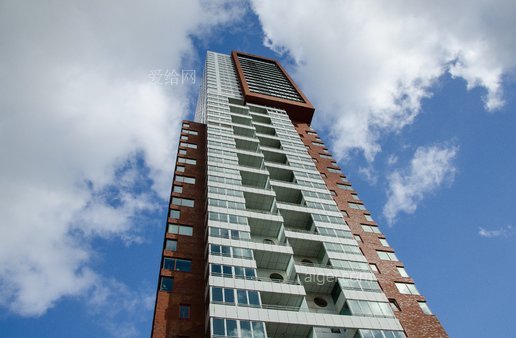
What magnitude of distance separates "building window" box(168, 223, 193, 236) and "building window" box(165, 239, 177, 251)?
4.44ft

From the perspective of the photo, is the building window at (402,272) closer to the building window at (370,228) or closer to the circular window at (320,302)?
the building window at (370,228)

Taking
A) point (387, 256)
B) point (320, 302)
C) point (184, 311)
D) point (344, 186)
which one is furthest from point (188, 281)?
point (344, 186)

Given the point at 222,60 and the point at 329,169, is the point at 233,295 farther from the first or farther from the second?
the point at 222,60

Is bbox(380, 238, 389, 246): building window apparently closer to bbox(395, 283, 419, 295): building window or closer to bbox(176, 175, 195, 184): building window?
bbox(395, 283, 419, 295): building window

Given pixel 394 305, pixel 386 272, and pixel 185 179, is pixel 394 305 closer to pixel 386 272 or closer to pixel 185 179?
pixel 386 272

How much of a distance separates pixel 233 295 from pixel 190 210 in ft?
51.6

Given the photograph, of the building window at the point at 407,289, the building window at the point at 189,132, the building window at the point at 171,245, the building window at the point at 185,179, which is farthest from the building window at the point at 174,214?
the building window at the point at 407,289

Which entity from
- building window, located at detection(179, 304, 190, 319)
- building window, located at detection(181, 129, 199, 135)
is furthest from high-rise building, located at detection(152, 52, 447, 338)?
building window, located at detection(181, 129, 199, 135)

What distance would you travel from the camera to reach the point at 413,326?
35.8m

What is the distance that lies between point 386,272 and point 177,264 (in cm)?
2168

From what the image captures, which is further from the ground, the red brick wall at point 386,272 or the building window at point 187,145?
the building window at point 187,145

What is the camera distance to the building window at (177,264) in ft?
123

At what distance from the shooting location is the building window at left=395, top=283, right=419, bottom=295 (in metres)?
40.4

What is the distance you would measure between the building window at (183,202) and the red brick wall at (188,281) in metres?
0.50
